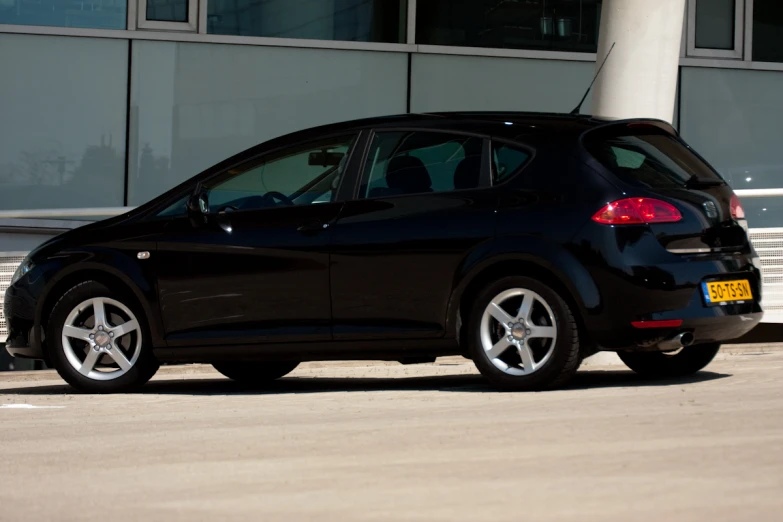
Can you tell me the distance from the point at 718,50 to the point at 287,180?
959 centimetres

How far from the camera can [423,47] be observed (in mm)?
16406

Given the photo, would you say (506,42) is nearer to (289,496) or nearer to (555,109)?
(555,109)

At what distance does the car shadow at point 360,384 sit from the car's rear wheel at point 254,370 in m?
0.07

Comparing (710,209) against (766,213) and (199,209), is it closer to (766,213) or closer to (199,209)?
(199,209)

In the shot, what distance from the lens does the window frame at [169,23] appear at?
15891 millimetres

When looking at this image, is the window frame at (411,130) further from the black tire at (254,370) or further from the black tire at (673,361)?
the black tire at (254,370)

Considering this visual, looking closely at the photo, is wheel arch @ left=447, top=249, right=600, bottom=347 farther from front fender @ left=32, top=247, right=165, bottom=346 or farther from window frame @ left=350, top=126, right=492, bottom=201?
front fender @ left=32, top=247, right=165, bottom=346

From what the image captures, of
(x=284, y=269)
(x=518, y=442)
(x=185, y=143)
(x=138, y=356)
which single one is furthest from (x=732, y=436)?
(x=185, y=143)

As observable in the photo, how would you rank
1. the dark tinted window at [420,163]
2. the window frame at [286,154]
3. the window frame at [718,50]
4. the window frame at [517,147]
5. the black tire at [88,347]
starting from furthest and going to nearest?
the window frame at [718,50], the black tire at [88,347], the window frame at [286,154], the dark tinted window at [420,163], the window frame at [517,147]

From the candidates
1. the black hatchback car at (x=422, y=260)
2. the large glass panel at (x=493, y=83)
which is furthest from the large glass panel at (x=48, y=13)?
the black hatchback car at (x=422, y=260)

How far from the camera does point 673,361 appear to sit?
9.07 metres

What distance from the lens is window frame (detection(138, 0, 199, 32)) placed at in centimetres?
1589

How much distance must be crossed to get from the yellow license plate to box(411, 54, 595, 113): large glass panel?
8.42m

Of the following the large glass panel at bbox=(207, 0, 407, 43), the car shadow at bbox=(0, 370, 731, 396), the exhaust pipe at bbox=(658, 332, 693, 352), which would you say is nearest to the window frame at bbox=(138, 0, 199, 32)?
the large glass panel at bbox=(207, 0, 407, 43)
